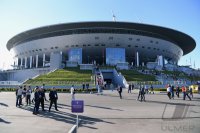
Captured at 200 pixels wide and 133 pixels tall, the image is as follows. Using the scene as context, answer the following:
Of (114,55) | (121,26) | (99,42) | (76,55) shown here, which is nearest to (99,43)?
(99,42)

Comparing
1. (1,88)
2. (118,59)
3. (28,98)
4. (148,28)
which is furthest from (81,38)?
(28,98)

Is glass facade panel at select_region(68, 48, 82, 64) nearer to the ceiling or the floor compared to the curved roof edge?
nearer to the floor

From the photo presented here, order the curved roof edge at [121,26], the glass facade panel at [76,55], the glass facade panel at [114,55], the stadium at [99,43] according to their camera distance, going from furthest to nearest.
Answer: the stadium at [99,43], the glass facade panel at [114,55], the glass facade panel at [76,55], the curved roof edge at [121,26]

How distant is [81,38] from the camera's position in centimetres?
7581

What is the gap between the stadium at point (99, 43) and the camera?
74.3 meters

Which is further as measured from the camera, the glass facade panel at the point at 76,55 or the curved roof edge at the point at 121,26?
the glass facade panel at the point at 76,55

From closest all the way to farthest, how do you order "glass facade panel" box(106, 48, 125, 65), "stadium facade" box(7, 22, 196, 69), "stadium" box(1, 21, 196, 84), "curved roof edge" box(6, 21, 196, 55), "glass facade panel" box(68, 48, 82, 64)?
1. "curved roof edge" box(6, 21, 196, 55)
2. "glass facade panel" box(68, 48, 82, 64)
3. "glass facade panel" box(106, 48, 125, 65)
4. "stadium" box(1, 21, 196, 84)
5. "stadium facade" box(7, 22, 196, 69)

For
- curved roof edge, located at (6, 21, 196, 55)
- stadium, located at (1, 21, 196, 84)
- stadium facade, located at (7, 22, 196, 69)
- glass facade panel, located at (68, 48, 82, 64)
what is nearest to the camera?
curved roof edge, located at (6, 21, 196, 55)

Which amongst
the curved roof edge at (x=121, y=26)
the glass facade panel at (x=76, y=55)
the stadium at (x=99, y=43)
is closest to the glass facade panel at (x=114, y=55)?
the stadium at (x=99, y=43)

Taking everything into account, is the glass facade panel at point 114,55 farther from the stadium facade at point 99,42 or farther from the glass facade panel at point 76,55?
the glass facade panel at point 76,55

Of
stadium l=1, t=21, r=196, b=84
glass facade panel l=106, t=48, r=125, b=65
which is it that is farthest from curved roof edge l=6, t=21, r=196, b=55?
glass facade panel l=106, t=48, r=125, b=65

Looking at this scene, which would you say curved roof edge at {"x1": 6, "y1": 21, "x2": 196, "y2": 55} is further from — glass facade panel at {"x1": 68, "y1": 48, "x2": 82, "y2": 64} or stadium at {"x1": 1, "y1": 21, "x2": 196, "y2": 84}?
glass facade panel at {"x1": 68, "y1": 48, "x2": 82, "y2": 64}

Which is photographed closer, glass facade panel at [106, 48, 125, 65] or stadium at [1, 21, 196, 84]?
glass facade panel at [106, 48, 125, 65]

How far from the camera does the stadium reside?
74.3 metres
